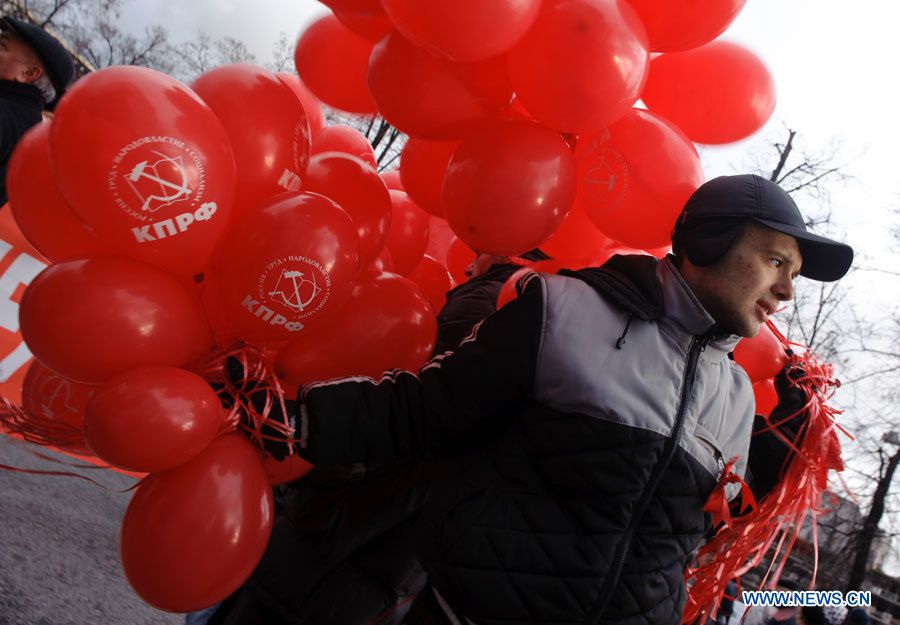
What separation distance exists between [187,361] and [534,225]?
3.31 ft

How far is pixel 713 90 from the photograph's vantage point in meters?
1.89

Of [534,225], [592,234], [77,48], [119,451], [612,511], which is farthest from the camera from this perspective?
[77,48]

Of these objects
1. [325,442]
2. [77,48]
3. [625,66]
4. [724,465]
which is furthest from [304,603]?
[77,48]

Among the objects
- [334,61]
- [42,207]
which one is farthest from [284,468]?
[334,61]

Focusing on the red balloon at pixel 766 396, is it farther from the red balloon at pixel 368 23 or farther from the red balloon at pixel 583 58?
the red balloon at pixel 368 23

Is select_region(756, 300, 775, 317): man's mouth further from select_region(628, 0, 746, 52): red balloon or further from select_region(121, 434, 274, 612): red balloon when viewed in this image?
select_region(121, 434, 274, 612): red balloon

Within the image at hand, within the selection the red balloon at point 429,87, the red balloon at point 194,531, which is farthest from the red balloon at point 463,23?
the red balloon at point 194,531

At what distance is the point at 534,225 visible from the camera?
1.65 meters

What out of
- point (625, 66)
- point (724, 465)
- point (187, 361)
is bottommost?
point (187, 361)

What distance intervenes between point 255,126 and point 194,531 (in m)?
1.07

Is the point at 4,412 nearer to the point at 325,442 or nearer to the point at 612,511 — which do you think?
the point at 325,442

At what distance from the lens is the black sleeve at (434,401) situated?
55.1 inches

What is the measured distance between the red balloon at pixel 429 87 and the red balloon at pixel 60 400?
46.9 inches

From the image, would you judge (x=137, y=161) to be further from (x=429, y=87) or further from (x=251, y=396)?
(x=429, y=87)
